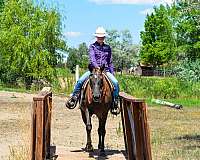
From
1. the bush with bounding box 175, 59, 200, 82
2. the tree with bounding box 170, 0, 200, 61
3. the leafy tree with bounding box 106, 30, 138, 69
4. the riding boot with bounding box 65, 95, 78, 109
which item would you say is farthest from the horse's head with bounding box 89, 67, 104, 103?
the leafy tree with bounding box 106, 30, 138, 69

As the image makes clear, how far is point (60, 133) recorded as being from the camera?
15805mm

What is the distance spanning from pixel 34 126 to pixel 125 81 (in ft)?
91.3

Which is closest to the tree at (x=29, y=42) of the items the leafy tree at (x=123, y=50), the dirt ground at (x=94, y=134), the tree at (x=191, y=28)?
the dirt ground at (x=94, y=134)

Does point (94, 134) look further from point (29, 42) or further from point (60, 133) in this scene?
point (29, 42)

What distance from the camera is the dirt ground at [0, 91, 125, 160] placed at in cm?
1129

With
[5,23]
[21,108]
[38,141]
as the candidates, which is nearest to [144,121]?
[38,141]

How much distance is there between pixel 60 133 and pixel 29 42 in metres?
26.4

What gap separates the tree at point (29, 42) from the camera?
41094 mm

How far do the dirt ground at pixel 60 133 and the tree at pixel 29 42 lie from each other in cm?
1533

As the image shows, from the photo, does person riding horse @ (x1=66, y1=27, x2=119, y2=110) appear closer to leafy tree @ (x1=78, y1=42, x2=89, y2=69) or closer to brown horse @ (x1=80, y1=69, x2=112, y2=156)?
brown horse @ (x1=80, y1=69, x2=112, y2=156)

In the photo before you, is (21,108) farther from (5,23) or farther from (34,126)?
(5,23)

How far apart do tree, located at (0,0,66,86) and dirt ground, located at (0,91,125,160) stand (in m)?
15.3

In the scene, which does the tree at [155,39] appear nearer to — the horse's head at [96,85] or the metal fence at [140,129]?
the horse's head at [96,85]

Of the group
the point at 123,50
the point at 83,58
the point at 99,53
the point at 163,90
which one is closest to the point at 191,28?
the point at 99,53
